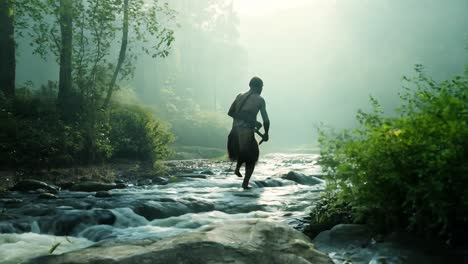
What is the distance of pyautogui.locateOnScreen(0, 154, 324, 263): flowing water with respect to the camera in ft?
21.3

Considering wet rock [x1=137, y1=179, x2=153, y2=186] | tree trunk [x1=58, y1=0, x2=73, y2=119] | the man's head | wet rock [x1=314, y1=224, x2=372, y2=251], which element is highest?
tree trunk [x1=58, y1=0, x2=73, y2=119]

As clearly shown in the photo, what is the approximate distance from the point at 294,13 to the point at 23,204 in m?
177

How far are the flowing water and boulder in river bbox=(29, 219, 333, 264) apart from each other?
811 mm

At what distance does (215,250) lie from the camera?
4188 millimetres

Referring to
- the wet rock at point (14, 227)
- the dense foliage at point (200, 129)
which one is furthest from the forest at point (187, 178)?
the dense foliage at point (200, 129)

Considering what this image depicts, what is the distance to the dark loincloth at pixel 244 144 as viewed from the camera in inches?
445

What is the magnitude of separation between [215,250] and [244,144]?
718 cm

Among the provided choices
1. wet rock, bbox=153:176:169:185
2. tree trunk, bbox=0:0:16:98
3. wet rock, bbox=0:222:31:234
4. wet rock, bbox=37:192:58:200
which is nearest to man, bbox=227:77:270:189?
wet rock, bbox=153:176:169:185

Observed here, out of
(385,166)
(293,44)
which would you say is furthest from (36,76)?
(293,44)

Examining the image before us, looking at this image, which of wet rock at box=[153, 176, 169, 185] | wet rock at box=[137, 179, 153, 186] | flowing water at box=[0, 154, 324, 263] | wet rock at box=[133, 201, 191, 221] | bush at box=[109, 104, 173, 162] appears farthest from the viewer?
bush at box=[109, 104, 173, 162]

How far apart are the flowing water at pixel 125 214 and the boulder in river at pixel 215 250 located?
2.66ft

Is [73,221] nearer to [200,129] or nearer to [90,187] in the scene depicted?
[90,187]

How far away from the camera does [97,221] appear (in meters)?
7.70

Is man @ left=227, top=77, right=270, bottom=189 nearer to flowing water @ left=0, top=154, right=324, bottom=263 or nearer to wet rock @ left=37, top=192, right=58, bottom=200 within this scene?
flowing water @ left=0, top=154, right=324, bottom=263
